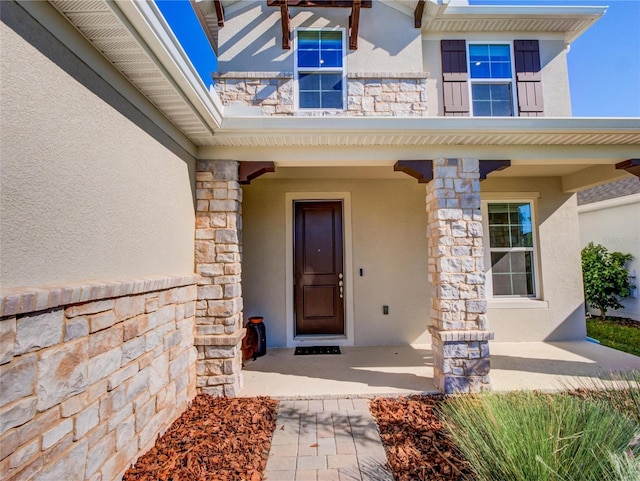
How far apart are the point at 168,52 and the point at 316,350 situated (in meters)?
4.27

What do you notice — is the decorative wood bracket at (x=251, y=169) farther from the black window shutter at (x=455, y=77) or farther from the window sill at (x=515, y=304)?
the window sill at (x=515, y=304)

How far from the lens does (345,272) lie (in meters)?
5.36

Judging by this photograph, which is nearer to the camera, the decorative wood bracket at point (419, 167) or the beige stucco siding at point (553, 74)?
the decorative wood bracket at point (419, 167)

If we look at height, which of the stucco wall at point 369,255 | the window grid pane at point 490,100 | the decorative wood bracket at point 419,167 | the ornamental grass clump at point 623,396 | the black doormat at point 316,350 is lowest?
the black doormat at point 316,350

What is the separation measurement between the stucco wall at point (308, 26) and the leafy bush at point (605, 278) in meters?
6.90

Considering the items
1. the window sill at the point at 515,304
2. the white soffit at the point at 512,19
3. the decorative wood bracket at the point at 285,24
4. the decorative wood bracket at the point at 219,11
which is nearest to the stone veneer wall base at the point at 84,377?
the decorative wood bracket at the point at 285,24

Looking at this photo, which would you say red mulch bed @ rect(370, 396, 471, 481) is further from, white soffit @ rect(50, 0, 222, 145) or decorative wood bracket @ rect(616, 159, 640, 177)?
decorative wood bracket @ rect(616, 159, 640, 177)

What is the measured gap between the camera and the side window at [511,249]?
5.58 meters

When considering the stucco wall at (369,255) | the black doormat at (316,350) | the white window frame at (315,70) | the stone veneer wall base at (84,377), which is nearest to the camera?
the stone veneer wall base at (84,377)

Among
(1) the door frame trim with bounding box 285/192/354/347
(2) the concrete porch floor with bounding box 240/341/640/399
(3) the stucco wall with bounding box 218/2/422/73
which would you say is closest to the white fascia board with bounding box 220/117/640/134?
(1) the door frame trim with bounding box 285/192/354/347

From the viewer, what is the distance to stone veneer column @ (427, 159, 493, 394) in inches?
137

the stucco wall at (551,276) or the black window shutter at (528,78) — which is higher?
the black window shutter at (528,78)

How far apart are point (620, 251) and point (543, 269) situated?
15.3ft

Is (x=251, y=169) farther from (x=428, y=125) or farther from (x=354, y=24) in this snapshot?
(x=354, y=24)
